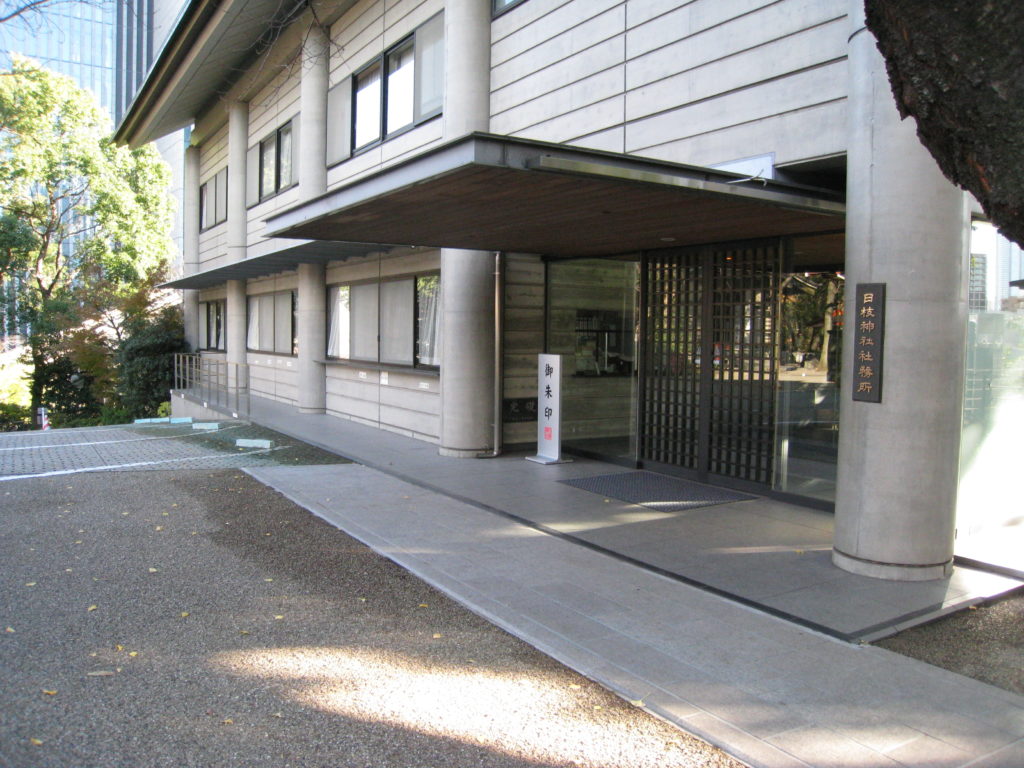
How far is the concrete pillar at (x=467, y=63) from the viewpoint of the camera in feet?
37.2

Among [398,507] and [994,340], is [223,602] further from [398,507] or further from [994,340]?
[994,340]

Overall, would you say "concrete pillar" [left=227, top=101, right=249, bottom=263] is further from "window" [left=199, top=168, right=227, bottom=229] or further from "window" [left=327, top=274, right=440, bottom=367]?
"window" [left=327, top=274, right=440, bottom=367]

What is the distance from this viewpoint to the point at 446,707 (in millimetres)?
3957

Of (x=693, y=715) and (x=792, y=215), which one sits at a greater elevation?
(x=792, y=215)

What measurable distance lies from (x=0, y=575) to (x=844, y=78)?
25.5 feet

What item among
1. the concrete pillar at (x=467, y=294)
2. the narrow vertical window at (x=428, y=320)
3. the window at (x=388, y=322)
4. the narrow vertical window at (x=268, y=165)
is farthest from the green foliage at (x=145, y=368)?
the concrete pillar at (x=467, y=294)

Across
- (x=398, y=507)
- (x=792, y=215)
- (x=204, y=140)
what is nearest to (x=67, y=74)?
(x=204, y=140)

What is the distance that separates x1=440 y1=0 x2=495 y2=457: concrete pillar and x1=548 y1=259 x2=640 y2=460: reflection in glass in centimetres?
113

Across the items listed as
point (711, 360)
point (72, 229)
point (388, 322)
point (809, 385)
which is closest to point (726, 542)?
point (711, 360)

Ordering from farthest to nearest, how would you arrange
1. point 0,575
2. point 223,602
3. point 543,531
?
point 543,531 < point 0,575 < point 223,602

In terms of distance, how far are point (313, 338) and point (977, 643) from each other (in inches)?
585

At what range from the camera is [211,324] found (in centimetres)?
2792

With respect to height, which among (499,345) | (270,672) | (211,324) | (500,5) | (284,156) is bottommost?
(270,672)

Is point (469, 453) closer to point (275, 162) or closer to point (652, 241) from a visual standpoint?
point (652, 241)
